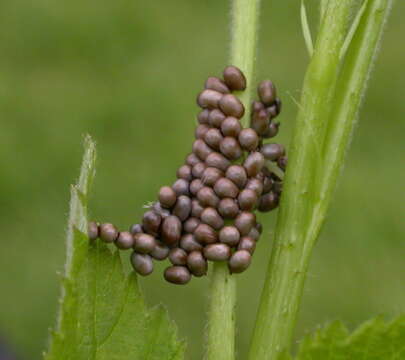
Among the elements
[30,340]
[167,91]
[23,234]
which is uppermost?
[167,91]

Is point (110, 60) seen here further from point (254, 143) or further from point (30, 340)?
point (254, 143)

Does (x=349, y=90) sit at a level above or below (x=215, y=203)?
above

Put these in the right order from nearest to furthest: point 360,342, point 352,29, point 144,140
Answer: point 360,342, point 352,29, point 144,140

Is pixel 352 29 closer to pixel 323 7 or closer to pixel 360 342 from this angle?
pixel 323 7

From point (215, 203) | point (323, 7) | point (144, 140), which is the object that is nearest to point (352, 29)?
point (323, 7)

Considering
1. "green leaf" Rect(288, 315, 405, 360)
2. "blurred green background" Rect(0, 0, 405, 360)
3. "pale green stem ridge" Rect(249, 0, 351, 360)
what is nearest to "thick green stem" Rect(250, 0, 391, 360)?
"pale green stem ridge" Rect(249, 0, 351, 360)

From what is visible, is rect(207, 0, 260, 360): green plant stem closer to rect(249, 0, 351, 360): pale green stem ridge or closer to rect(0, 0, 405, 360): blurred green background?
rect(249, 0, 351, 360): pale green stem ridge

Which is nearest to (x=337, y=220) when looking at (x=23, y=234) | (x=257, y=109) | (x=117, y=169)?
(x=117, y=169)

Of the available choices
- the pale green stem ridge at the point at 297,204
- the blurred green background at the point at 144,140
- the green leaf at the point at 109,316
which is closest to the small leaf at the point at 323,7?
the pale green stem ridge at the point at 297,204
